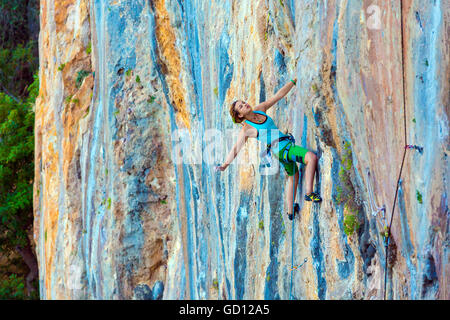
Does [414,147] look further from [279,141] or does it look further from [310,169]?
[279,141]

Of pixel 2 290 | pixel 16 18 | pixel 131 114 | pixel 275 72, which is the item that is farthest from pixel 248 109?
pixel 16 18

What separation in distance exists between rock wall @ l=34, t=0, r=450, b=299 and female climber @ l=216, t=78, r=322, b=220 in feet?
0.45

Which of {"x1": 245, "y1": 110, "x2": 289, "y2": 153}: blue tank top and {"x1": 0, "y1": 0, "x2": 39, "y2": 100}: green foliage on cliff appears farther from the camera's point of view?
{"x1": 0, "y1": 0, "x2": 39, "y2": 100}: green foliage on cliff

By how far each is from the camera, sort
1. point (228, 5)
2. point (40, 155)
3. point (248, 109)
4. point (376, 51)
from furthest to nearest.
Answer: point (40, 155), point (228, 5), point (248, 109), point (376, 51)

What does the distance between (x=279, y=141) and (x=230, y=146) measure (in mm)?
1976

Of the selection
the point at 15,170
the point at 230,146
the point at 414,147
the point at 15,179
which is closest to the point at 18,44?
the point at 15,170

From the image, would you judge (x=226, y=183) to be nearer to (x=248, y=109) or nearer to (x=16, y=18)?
(x=248, y=109)

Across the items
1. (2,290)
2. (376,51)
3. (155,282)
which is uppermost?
(376,51)

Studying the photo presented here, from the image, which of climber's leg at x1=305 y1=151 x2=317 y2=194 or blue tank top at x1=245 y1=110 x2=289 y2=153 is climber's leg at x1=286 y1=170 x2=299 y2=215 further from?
blue tank top at x1=245 y1=110 x2=289 y2=153

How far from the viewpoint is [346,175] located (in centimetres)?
507

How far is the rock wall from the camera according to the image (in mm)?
4309

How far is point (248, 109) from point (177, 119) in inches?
158

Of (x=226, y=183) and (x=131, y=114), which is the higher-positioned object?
(x=131, y=114)

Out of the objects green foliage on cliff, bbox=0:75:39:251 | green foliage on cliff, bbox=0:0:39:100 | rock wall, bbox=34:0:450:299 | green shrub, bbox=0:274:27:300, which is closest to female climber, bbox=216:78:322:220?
rock wall, bbox=34:0:450:299
